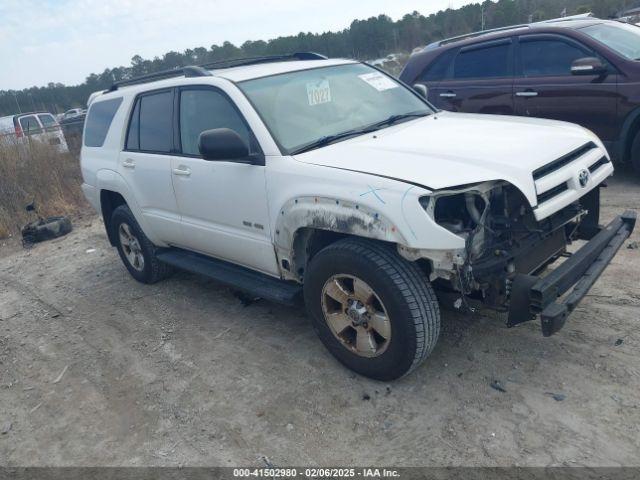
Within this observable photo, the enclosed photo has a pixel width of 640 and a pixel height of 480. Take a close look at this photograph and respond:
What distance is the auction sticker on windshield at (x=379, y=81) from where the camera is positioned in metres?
4.36

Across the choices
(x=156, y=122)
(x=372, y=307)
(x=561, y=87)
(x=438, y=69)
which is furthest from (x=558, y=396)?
(x=438, y=69)

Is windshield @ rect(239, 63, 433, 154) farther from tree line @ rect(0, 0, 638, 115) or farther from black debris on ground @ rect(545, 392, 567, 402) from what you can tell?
tree line @ rect(0, 0, 638, 115)

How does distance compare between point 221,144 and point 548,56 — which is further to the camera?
point 548,56

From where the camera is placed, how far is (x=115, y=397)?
12.2ft

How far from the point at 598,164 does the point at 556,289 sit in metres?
1.17

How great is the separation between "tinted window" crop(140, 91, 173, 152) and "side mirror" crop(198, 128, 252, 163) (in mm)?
1138

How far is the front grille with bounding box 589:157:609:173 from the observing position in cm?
346

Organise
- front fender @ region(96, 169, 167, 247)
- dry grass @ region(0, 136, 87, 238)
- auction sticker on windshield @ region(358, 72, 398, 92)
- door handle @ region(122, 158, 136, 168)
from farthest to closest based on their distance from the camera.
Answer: dry grass @ region(0, 136, 87, 238) < front fender @ region(96, 169, 167, 247) < door handle @ region(122, 158, 136, 168) < auction sticker on windshield @ region(358, 72, 398, 92)

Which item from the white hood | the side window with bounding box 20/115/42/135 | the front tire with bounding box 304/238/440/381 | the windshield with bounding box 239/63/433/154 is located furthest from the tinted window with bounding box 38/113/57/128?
the front tire with bounding box 304/238/440/381

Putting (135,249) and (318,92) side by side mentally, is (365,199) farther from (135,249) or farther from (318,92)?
(135,249)

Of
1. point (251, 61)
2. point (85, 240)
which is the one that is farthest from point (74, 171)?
point (251, 61)

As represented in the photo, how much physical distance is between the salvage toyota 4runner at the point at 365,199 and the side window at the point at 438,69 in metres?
3.22

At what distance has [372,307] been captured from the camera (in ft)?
10.4

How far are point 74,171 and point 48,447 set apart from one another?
839 centimetres
